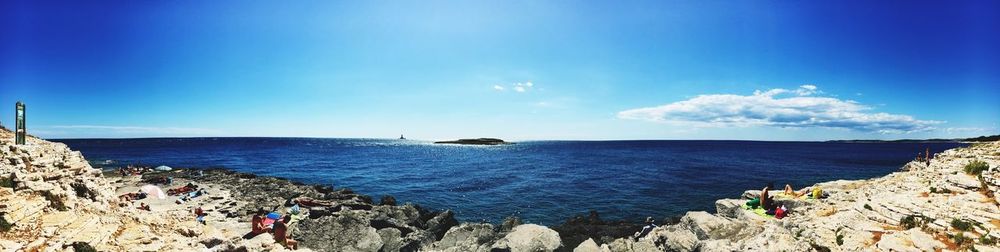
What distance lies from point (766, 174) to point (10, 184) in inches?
2956

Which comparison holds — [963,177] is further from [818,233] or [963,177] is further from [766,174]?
[766,174]

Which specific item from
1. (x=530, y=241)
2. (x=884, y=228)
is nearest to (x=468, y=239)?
(x=530, y=241)

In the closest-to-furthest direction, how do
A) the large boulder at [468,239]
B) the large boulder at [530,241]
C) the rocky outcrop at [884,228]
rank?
the rocky outcrop at [884,228] → the large boulder at [530,241] → the large boulder at [468,239]

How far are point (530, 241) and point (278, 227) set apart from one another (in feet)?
37.8

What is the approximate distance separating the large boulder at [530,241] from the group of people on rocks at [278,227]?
9.80 meters

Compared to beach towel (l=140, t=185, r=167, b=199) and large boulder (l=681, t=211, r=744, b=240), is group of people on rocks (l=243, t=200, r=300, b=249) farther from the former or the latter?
large boulder (l=681, t=211, r=744, b=240)

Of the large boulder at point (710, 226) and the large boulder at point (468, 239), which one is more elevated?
the large boulder at point (710, 226)

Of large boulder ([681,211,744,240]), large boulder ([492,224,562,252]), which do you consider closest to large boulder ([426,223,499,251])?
large boulder ([492,224,562,252])

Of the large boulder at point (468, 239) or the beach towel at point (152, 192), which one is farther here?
Result: the beach towel at point (152, 192)

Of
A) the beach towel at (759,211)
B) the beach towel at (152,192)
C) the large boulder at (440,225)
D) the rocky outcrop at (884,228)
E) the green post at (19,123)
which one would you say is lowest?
the large boulder at (440,225)

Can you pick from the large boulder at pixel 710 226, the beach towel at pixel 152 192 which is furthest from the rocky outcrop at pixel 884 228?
the beach towel at pixel 152 192

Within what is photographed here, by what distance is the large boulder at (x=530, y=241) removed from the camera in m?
17.1

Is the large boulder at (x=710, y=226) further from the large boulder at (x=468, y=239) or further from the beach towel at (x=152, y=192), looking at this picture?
the beach towel at (x=152, y=192)

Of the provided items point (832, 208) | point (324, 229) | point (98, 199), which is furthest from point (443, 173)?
point (832, 208)
